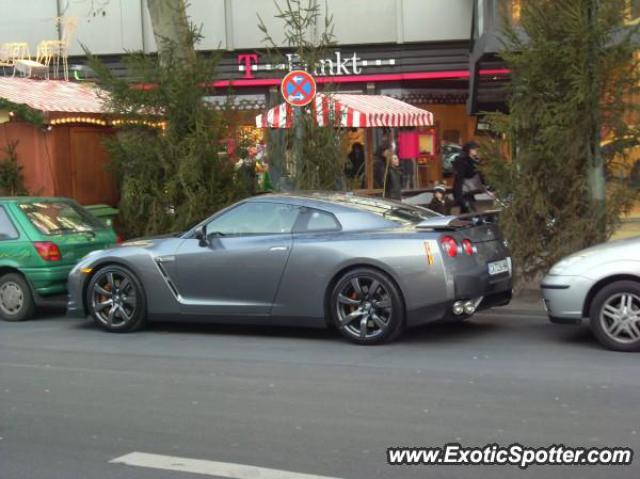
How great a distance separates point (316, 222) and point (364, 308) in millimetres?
1024

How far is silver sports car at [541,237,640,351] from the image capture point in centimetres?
769

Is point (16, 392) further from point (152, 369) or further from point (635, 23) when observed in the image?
point (635, 23)

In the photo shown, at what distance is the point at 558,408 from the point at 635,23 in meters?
5.79

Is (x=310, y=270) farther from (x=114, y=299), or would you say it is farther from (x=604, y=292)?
(x=604, y=292)

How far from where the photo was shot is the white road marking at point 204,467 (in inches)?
194

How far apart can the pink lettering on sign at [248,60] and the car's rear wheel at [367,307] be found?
1579cm

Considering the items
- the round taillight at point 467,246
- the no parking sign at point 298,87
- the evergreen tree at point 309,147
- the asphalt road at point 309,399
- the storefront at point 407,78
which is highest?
the storefront at point 407,78

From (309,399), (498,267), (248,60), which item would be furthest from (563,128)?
(248,60)

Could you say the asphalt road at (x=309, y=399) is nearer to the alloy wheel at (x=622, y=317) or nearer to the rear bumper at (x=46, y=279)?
the alloy wheel at (x=622, y=317)

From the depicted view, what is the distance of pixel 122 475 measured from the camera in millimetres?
5008

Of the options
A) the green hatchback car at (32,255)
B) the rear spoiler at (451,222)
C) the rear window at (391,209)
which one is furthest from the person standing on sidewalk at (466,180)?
the rear spoiler at (451,222)

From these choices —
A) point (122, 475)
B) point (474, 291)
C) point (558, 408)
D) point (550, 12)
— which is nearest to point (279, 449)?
point (122, 475)

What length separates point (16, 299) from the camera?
1070 centimetres

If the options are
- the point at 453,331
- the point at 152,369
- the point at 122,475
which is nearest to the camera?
the point at 122,475
